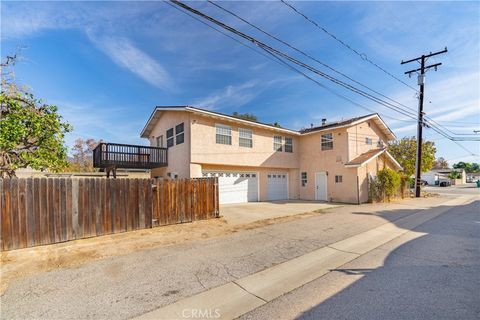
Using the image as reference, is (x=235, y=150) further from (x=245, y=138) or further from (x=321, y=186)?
(x=321, y=186)

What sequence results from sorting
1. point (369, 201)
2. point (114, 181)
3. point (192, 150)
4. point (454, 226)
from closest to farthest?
point (114, 181)
point (454, 226)
point (192, 150)
point (369, 201)

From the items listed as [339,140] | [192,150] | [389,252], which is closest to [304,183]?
[339,140]

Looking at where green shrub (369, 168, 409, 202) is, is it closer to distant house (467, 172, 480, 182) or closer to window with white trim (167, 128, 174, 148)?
window with white trim (167, 128, 174, 148)

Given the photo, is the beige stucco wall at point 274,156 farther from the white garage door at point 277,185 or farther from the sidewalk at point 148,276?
the sidewalk at point 148,276

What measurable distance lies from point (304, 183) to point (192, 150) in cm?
1001

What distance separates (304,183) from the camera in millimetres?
19062

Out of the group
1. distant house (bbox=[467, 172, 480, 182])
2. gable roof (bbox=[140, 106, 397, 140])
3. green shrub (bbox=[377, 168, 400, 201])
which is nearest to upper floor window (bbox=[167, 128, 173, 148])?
gable roof (bbox=[140, 106, 397, 140])

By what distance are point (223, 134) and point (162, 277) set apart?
11.3 metres

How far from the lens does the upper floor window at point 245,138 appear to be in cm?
1588

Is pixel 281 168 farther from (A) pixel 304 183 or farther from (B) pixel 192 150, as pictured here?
(B) pixel 192 150

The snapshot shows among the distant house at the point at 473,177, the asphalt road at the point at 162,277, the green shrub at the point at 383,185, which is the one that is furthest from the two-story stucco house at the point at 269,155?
the distant house at the point at 473,177

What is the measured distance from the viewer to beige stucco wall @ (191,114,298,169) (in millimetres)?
13812
